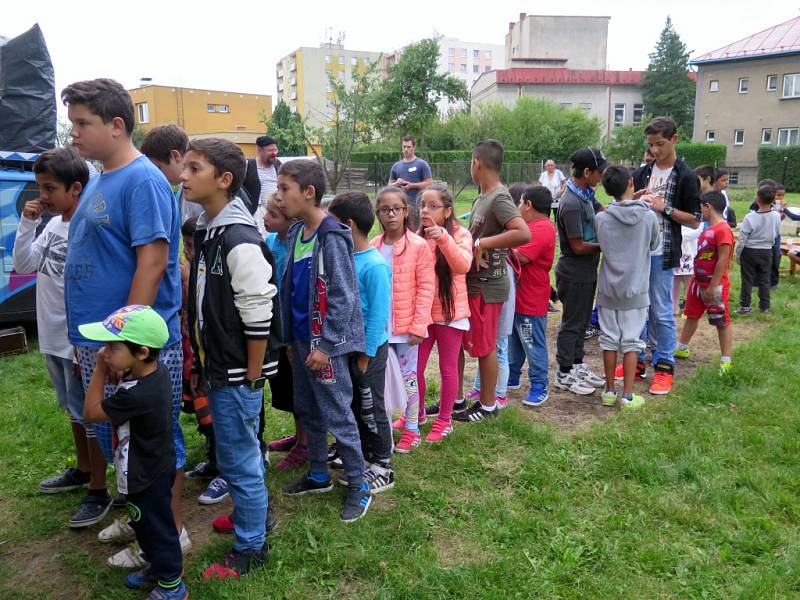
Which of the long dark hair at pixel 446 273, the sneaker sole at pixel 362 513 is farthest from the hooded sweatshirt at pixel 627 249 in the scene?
the sneaker sole at pixel 362 513

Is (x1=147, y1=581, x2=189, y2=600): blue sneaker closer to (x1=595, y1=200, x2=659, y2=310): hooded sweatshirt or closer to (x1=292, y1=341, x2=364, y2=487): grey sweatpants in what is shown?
(x1=292, y1=341, x2=364, y2=487): grey sweatpants

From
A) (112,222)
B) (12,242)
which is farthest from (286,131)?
(112,222)

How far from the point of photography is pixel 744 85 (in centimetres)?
3966

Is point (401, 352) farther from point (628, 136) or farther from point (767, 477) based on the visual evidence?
point (628, 136)

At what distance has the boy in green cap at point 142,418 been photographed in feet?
7.59

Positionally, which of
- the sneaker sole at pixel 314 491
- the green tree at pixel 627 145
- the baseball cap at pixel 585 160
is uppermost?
the green tree at pixel 627 145

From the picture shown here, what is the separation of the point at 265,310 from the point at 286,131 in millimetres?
17971

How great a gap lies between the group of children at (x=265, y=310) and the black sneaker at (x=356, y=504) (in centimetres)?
1

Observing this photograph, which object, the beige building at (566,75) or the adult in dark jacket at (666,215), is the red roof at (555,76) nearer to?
the beige building at (566,75)

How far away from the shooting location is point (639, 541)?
3.08 meters

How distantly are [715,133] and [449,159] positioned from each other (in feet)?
67.0

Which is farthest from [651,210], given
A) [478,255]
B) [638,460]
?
[638,460]

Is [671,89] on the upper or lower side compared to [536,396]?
upper

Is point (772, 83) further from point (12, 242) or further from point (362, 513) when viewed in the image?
point (362, 513)
